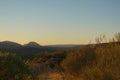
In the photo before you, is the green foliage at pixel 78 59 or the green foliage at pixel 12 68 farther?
the green foliage at pixel 78 59

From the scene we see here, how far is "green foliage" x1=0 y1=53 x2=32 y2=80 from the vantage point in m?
16.6

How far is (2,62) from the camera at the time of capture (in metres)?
16.8

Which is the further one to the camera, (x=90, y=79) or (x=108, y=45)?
(x=108, y=45)

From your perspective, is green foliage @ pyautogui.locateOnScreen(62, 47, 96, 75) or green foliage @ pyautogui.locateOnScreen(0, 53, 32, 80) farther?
green foliage @ pyautogui.locateOnScreen(62, 47, 96, 75)

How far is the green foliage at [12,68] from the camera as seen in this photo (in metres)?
16.6

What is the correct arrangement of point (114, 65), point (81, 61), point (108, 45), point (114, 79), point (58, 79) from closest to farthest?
point (114, 79) → point (114, 65) → point (108, 45) → point (58, 79) → point (81, 61)

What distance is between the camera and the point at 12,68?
16766mm

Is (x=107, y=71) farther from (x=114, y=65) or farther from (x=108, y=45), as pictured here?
(x=108, y=45)

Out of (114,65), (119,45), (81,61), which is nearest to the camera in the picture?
(114,65)

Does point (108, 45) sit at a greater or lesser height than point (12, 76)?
greater

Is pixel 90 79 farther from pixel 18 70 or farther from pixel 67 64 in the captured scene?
pixel 67 64

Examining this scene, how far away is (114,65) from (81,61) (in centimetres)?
1281

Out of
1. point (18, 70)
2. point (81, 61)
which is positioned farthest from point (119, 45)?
point (81, 61)

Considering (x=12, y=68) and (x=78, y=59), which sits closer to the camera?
(x=12, y=68)
